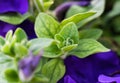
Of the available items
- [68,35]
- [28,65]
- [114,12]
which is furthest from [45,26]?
[114,12]

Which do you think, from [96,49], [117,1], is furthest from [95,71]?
[117,1]

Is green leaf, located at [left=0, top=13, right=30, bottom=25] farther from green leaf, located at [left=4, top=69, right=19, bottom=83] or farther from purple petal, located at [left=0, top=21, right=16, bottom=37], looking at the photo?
green leaf, located at [left=4, top=69, right=19, bottom=83]

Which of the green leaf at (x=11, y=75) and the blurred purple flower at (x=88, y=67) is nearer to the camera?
the green leaf at (x=11, y=75)

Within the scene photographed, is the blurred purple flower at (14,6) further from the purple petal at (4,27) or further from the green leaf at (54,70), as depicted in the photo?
the green leaf at (54,70)

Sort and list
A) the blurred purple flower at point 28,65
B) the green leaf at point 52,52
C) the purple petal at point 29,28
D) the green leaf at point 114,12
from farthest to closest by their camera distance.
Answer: the green leaf at point 114,12, the purple petal at point 29,28, the green leaf at point 52,52, the blurred purple flower at point 28,65

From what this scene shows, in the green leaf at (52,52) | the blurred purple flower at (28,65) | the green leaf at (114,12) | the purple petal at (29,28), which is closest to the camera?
the blurred purple flower at (28,65)

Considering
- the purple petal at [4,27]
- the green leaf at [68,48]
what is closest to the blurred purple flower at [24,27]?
the purple petal at [4,27]

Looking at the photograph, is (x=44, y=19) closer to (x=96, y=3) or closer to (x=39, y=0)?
(x=39, y=0)

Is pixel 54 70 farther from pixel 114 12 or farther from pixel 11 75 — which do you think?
pixel 114 12
